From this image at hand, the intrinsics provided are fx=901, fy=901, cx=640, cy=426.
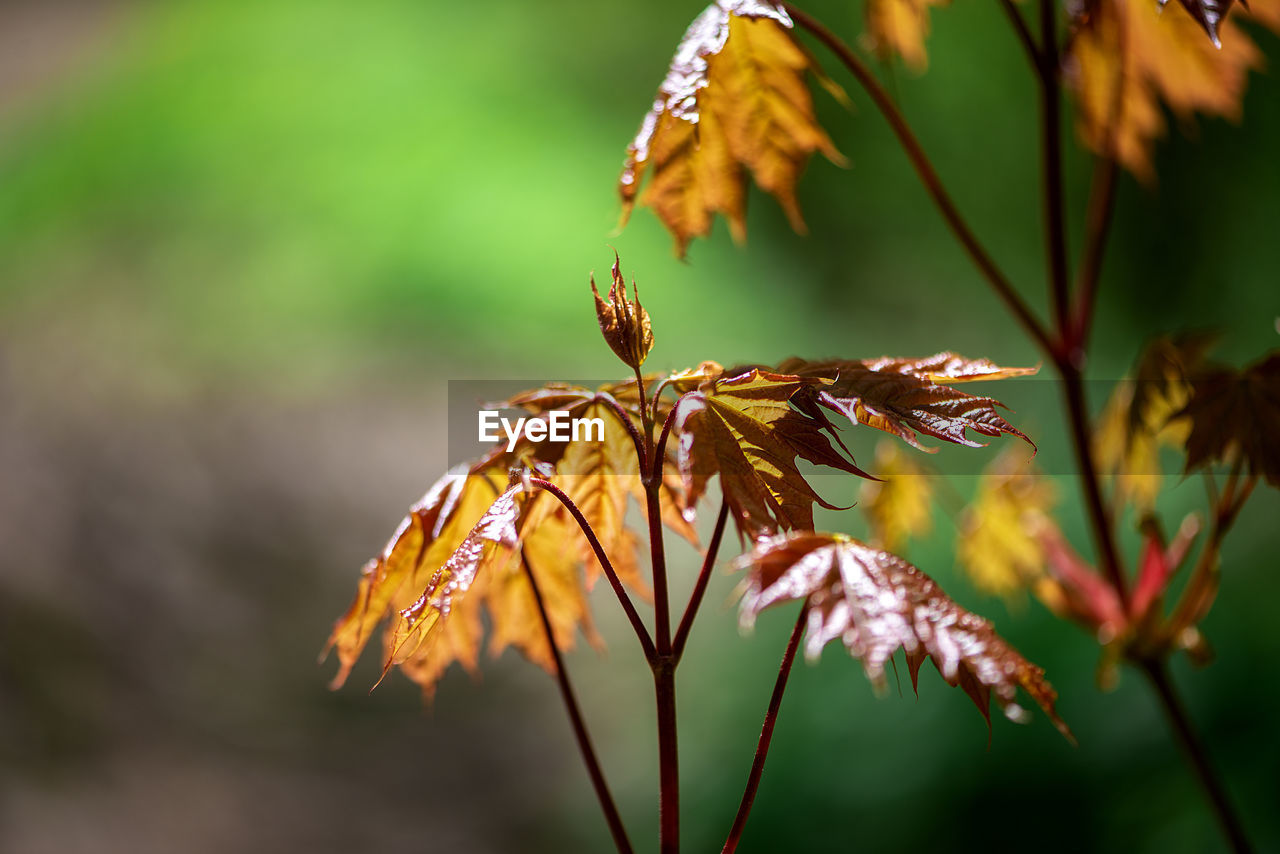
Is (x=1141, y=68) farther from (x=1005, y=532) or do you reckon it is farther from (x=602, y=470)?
(x=602, y=470)

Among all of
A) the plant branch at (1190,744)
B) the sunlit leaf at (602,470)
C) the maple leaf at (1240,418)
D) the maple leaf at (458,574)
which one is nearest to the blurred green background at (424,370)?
the plant branch at (1190,744)

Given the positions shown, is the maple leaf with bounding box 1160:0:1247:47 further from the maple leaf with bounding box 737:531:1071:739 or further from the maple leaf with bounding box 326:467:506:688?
the maple leaf with bounding box 326:467:506:688

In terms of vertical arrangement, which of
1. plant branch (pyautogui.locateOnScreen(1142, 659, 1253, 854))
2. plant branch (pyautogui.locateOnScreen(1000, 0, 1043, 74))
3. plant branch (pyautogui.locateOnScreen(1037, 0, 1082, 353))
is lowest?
plant branch (pyautogui.locateOnScreen(1142, 659, 1253, 854))

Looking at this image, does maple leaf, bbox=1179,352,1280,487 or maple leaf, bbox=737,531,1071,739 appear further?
maple leaf, bbox=1179,352,1280,487

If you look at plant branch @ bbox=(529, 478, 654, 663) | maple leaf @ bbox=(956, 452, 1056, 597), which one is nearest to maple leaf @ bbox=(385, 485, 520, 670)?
plant branch @ bbox=(529, 478, 654, 663)

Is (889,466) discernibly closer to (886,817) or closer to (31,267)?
(886,817)

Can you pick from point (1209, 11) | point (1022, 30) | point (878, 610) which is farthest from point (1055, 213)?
point (878, 610)
